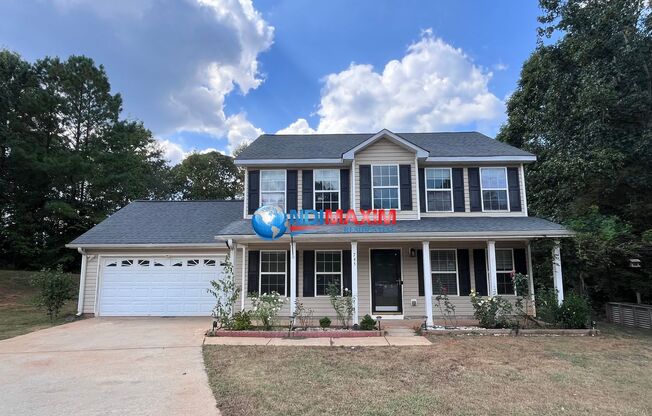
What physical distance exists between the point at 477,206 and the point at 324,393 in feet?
28.0

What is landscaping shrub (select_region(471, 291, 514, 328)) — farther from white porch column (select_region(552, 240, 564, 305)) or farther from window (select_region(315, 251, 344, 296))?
window (select_region(315, 251, 344, 296))

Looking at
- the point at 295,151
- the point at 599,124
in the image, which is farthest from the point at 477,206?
the point at 295,151

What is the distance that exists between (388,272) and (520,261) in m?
4.01

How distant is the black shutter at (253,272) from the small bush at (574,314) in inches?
322

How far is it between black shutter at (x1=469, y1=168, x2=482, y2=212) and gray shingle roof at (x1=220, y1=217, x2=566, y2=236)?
0.48m

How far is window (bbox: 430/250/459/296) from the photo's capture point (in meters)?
11.0

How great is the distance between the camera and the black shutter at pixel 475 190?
452 inches

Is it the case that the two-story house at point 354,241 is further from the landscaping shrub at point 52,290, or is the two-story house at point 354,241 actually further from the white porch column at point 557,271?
the landscaping shrub at point 52,290

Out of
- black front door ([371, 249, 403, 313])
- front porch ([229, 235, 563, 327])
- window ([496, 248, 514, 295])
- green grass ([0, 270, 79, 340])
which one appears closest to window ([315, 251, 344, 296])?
A: front porch ([229, 235, 563, 327])

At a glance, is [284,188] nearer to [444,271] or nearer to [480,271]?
[444,271]

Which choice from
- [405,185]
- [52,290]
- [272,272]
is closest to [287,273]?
[272,272]

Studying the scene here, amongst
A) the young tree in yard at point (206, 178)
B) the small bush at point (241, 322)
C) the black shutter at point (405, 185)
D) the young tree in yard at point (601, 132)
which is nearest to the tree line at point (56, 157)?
the young tree in yard at point (206, 178)

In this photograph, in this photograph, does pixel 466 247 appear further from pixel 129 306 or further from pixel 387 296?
pixel 129 306

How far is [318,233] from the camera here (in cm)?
977
